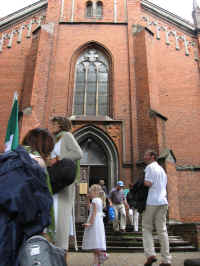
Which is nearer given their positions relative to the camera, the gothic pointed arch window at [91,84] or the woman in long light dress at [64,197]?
the woman in long light dress at [64,197]

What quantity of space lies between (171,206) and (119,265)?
404cm

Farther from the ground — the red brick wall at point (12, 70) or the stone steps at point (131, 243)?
the red brick wall at point (12, 70)

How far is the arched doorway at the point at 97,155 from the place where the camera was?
9.46 meters

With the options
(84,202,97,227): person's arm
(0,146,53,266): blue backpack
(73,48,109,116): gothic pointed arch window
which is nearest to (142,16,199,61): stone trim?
(73,48,109,116): gothic pointed arch window

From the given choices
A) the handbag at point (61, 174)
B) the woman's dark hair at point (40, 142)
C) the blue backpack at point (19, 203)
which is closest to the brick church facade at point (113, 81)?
the handbag at point (61, 174)

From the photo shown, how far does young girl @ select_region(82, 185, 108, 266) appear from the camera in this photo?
3.49 meters

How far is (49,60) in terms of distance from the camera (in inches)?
444

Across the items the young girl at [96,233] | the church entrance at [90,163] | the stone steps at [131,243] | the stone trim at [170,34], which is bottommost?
the stone steps at [131,243]

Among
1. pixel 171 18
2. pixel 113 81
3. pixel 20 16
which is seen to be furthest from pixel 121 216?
pixel 20 16

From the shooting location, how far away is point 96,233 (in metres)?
3.62

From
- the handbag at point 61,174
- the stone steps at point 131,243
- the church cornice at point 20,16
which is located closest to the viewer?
the handbag at point 61,174

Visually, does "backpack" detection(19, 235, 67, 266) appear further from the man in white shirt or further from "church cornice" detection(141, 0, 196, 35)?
"church cornice" detection(141, 0, 196, 35)

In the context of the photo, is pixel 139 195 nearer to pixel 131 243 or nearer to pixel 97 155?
pixel 131 243

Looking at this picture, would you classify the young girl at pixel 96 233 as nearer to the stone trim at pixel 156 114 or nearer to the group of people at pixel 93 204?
the group of people at pixel 93 204
